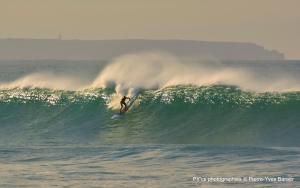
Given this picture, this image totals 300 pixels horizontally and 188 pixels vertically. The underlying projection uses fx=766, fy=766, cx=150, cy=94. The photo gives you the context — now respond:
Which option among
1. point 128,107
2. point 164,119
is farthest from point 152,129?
point 128,107

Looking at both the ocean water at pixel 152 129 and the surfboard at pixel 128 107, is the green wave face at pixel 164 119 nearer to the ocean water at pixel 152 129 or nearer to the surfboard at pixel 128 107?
the ocean water at pixel 152 129

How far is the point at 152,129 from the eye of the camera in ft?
73.0

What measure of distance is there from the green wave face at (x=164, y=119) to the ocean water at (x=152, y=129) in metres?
0.03

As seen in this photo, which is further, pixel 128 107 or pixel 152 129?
pixel 128 107

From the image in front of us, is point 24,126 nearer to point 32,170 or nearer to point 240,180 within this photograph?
point 32,170

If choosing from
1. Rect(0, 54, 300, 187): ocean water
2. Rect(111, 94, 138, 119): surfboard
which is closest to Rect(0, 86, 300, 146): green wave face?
Rect(0, 54, 300, 187): ocean water

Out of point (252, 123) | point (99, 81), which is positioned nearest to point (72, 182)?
point (252, 123)

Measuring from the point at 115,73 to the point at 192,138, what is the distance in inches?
348

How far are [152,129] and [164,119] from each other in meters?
1.21

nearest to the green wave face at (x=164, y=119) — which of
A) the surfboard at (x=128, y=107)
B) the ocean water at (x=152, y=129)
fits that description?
the ocean water at (x=152, y=129)

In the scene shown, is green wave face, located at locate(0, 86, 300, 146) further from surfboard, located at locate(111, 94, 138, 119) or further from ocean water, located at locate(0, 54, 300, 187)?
surfboard, located at locate(111, 94, 138, 119)

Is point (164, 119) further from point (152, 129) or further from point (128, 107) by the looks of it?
point (128, 107)

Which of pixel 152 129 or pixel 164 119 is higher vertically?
pixel 164 119

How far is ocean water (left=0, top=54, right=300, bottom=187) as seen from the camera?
14.4 metres
